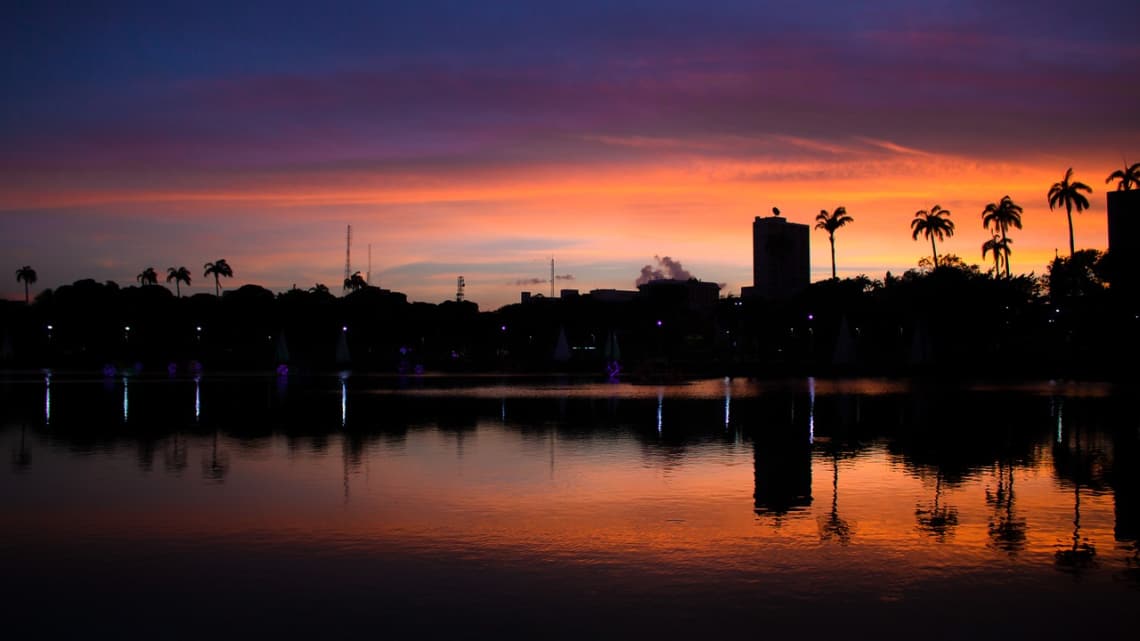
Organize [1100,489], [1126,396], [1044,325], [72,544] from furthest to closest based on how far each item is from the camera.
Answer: [1044,325]
[1126,396]
[1100,489]
[72,544]

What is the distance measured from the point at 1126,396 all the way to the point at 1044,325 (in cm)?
5837

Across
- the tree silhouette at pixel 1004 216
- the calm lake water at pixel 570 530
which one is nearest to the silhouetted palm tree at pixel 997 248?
the tree silhouette at pixel 1004 216

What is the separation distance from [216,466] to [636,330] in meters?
116

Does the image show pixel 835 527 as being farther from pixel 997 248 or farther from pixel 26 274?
pixel 26 274

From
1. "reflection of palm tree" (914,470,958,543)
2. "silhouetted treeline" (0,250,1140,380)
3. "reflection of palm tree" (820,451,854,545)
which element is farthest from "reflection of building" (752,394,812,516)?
"silhouetted treeline" (0,250,1140,380)

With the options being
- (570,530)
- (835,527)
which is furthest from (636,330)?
(570,530)

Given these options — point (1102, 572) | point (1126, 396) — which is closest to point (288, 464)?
point (1102, 572)

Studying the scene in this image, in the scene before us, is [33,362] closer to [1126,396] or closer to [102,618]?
[1126,396]

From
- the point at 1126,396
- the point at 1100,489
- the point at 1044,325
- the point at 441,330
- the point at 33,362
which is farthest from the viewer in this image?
the point at 441,330

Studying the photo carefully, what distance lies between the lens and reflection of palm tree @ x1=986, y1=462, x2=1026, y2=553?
41.0ft

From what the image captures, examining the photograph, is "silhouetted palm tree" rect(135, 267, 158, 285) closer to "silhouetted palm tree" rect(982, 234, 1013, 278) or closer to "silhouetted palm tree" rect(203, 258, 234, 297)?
"silhouetted palm tree" rect(203, 258, 234, 297)

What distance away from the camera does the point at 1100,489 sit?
55.1 feet

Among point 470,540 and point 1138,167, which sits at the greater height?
point 1138,167

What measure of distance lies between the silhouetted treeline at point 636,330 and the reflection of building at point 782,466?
122ft
